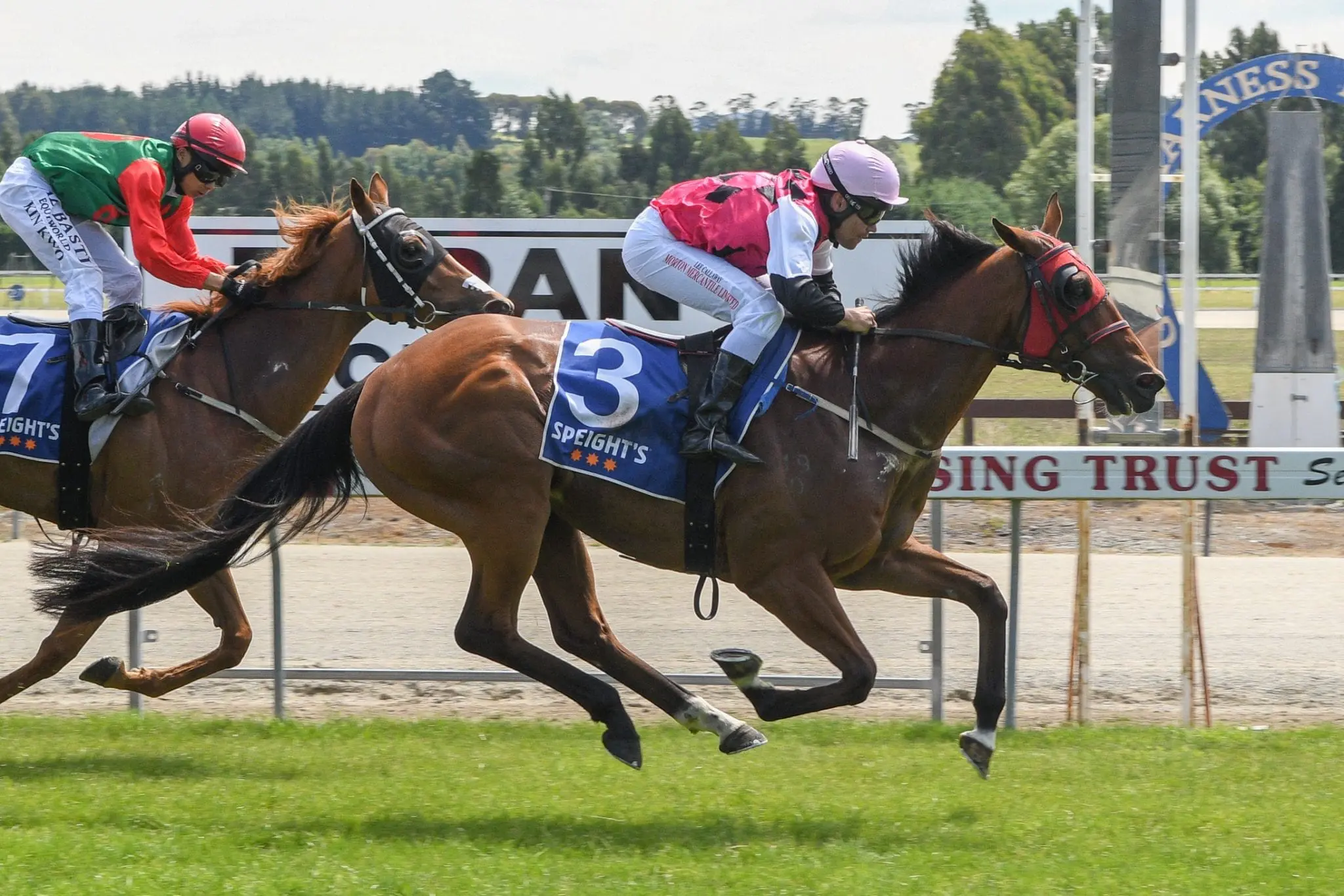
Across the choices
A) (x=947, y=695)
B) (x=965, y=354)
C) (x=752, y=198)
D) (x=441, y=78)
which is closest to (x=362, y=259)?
(x=752, y=198)

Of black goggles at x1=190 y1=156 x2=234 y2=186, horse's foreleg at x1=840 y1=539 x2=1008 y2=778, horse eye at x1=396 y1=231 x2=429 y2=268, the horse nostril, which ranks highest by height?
black goggles at x1=190 y1=156 x2=234 y2=186

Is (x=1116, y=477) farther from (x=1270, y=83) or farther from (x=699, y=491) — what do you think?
(x=1270, y=83)

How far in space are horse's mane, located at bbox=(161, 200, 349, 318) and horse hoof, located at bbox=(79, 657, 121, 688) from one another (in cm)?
124

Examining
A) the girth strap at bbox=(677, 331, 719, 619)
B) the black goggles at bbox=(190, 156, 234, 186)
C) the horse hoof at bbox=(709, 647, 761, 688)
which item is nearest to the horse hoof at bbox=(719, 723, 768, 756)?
the horse hoof at bbox=(709, 647, 761, 688)

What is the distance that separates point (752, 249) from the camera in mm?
5152

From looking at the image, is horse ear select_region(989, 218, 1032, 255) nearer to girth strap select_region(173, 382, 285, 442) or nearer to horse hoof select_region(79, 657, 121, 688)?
girth strap select_region(173, 382, 285, 442)

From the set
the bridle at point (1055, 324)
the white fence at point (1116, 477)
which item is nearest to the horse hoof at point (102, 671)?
the white fence at point (1116, 477)

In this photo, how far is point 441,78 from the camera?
9738 centimetres

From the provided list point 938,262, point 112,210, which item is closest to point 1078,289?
point 938,262

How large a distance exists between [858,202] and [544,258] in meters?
3.04

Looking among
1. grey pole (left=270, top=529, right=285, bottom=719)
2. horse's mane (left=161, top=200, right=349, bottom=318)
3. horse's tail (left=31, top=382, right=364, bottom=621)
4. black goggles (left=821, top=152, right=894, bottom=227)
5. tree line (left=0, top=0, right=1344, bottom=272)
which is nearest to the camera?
black goggles (left=821, top=152, right=894, bottom=227)

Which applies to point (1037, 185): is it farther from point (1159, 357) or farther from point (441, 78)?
point (441, 78)

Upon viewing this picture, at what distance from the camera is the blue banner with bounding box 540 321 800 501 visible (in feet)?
16.1

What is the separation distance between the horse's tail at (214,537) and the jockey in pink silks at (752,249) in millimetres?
1123
